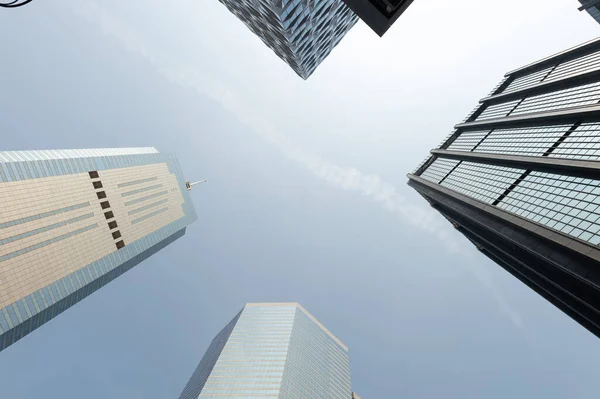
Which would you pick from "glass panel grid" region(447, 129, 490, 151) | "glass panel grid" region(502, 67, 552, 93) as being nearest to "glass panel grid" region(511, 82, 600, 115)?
"glass panel grid" region(502, 67, 552, 93)

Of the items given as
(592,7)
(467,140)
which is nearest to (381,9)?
(592,7)

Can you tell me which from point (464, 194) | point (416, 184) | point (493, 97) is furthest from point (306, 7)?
point (493, 97)

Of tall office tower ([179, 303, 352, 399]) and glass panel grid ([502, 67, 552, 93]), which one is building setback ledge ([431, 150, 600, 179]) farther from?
tall office tower ([179, 303, 352, 399])

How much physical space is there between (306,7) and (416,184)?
53581 mm

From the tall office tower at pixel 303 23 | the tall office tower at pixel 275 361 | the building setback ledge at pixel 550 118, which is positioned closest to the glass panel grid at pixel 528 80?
the building setback ledge at pixel 550 118

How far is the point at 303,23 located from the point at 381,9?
146 ft

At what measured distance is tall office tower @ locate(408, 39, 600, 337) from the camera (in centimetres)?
3130

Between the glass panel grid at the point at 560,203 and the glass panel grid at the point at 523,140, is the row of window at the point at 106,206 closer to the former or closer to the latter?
the glass panel grid at the point at 560,203

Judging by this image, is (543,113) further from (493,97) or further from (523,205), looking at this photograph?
(493,97)

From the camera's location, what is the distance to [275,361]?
118m

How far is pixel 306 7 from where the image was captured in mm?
Result: 49750

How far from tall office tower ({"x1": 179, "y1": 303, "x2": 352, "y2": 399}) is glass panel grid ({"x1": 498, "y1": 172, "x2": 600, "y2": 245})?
316 ft

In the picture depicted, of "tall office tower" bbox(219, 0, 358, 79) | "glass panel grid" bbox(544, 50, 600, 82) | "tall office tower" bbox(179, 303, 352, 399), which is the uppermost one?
"tall office tower" bbox(219, 0, 358, 79)

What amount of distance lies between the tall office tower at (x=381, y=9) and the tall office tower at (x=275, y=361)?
11372 cm
